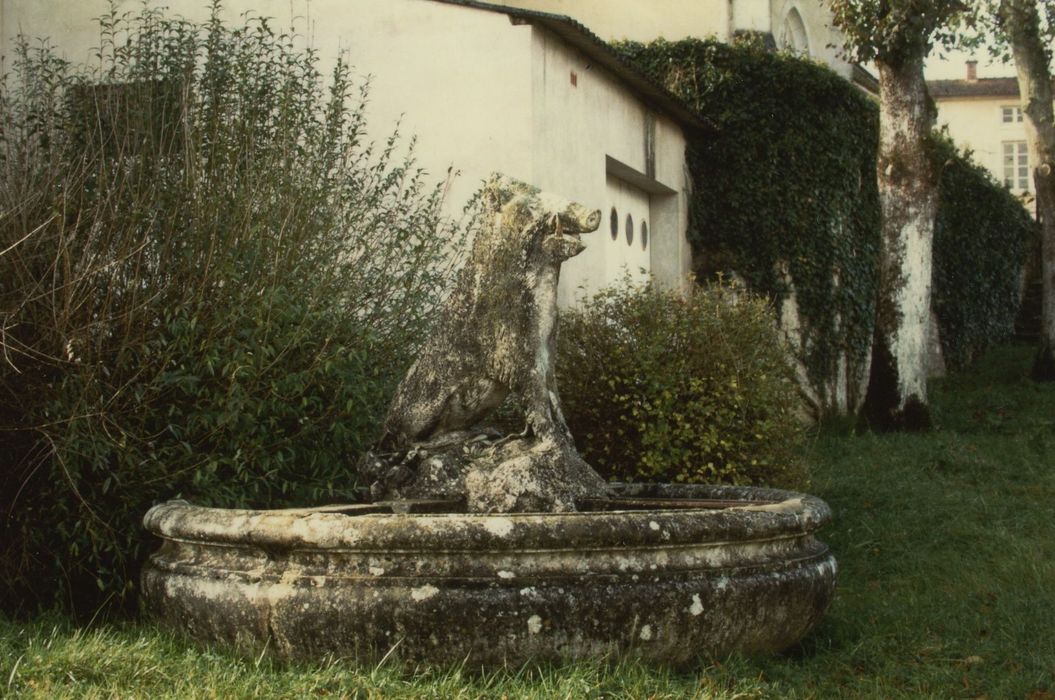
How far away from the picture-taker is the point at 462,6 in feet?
35.9

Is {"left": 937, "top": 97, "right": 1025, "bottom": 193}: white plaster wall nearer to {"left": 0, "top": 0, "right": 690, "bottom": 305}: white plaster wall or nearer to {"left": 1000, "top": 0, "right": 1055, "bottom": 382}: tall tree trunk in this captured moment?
{"left": 1000, "top": 0, "right": 1055, "bottom": 382}: tall tree trunk

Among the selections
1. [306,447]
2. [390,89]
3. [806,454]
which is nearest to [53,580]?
[306,447]

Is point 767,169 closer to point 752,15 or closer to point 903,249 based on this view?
point 903,249

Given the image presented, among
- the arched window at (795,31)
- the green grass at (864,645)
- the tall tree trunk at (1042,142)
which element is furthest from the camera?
the arched window at (795,31)

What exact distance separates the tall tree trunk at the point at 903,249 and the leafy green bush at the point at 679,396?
5.21 metres

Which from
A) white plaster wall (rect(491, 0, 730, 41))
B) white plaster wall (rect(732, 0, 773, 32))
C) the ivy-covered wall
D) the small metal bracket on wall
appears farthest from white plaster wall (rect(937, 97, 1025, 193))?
the small metal bracket on wall

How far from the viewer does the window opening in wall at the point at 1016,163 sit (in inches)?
1866

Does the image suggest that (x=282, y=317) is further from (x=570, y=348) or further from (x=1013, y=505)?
(x=1013, y=505)

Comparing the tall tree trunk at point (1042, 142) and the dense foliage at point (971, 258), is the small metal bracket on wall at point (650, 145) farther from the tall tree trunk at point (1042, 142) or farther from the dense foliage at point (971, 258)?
the dense foliage at point (971, 258)

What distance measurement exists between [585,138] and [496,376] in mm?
6308

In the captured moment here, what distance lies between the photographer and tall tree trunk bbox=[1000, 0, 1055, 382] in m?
18.3

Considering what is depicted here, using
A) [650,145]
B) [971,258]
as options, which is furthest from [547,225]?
[971,258]

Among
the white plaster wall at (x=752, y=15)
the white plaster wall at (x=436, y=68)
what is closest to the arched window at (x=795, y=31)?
the white plaster wall at (x=752, y=15)

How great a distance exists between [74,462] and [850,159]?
490 inches
